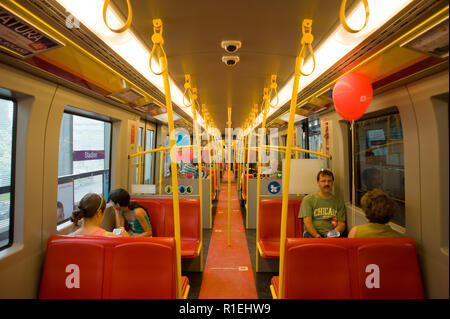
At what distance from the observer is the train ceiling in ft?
4.04

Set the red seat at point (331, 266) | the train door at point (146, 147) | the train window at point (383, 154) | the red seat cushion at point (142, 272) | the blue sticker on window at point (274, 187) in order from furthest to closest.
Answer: the train door at point (146, 147), the blue sticker on window at point (274, 187), the red seat cushion at point (142, 272), the red seat at point (331, 266), the train window at point (383, 154)

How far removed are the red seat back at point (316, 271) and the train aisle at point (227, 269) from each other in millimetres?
1438

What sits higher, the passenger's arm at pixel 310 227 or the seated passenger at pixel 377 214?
the seated passenger at pixel 377 214

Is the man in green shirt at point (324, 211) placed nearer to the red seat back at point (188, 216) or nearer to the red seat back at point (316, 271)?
the red seat back at point (316, 271)

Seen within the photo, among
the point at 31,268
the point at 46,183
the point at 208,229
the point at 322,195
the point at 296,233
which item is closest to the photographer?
the point at 31,268

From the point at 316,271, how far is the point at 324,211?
1.28 m

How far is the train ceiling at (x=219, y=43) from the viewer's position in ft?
4.04

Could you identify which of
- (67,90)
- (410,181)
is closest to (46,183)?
(67,90)

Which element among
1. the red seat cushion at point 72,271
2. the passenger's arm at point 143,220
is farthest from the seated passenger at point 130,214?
the red seat cushion at point 72,271

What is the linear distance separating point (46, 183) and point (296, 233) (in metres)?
3.08

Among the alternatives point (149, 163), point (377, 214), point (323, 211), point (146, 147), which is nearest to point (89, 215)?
point (377, 214)

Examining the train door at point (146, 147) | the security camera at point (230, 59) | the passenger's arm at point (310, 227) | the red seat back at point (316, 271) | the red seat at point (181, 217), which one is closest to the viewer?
the red seat back at point (316, 271)

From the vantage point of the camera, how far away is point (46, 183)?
2084mm
